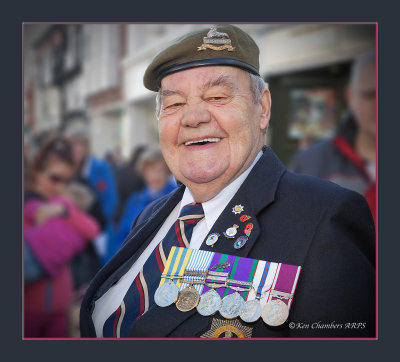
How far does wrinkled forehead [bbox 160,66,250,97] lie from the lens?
1.82 m

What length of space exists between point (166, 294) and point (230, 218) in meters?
0.40

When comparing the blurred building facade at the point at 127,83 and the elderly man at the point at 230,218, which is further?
the blurred building facade at the point at 127,83

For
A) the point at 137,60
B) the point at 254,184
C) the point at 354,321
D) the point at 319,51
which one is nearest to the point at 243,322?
the point at 354,321

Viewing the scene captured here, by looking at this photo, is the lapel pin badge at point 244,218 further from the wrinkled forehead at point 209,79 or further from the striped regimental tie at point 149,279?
the wrinkled forehead at point 209,79

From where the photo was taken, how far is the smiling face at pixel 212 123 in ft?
5.95

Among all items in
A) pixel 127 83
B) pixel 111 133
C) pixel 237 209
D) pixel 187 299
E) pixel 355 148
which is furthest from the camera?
pixel 111 133

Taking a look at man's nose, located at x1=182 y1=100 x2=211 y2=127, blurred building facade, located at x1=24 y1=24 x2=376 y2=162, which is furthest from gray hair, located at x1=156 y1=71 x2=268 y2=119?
blurred building facade, located at x1=24 y1=24 x2=376 y2=162

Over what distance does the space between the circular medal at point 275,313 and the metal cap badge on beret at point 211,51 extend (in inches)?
39.6

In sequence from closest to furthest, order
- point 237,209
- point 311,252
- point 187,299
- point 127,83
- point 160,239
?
point 311,252 < point 187,299 < point 237,209 < point 160,239 < point 127,83

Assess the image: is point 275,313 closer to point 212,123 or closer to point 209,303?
point 209,303

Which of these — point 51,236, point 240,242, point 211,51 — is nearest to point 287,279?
point 240,242

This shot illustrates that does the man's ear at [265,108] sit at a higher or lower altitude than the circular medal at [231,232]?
higher

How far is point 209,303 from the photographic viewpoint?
1.63 meters

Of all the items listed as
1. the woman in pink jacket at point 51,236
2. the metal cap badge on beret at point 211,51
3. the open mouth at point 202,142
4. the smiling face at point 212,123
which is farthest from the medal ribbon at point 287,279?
the woman in pink jacket at point 51,236
